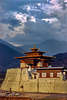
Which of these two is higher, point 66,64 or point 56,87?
point 66,64

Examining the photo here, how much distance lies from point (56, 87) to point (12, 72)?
16965 mm

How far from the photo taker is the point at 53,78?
190 ft

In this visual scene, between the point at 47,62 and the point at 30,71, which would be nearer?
the point at 30,71

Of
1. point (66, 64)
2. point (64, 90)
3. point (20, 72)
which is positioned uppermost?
point (66, 64)

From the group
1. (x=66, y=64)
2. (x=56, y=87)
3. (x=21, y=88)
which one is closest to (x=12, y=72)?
(x=21, y=88)

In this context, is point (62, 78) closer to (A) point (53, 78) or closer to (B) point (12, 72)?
(A) point (53, 78)

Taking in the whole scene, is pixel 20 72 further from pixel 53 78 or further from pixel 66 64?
pixel 66 64

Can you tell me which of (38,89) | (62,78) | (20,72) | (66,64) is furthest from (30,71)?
(66,64)

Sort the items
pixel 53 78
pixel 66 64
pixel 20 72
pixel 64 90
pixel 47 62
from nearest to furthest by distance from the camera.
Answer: pixel 64 90
pixel 53 78
pixel 20 72
pixel 47 62
pixel 66 64

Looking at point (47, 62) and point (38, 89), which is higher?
point (47, 62)

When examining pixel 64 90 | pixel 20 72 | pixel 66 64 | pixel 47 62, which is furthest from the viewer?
pixel 66 64

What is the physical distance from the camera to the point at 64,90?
53.6m

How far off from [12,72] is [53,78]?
14501mm

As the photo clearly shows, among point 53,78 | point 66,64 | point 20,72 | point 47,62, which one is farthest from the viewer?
point 66,64
